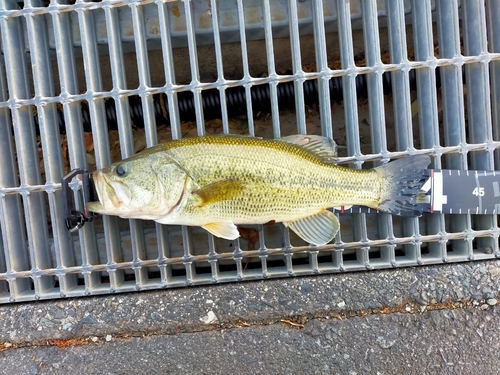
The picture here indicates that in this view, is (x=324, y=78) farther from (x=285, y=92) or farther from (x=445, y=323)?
(x=445, y=323)

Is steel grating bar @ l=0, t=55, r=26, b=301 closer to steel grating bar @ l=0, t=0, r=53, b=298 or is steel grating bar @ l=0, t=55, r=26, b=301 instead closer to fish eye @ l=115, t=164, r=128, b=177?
steel grating bar @ l=0, t=0, r=53, b=298

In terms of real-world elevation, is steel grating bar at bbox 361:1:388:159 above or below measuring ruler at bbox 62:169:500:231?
above

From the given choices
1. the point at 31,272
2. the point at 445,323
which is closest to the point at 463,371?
the point at 445,323

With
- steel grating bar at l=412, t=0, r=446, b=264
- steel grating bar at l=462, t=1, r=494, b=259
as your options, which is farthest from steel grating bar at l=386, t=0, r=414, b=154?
steel grating bar at l=462, t=1, r=494, b=259

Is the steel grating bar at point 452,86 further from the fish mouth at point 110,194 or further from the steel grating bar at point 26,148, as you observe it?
the steel grating bar at point 26,148

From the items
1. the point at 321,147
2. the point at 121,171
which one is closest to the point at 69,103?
the point at 121,171

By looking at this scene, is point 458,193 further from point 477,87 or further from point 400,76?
point 400,76

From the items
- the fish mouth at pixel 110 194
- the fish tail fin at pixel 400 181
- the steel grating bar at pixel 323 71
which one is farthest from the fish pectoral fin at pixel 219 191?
the fish tail fin at pixel 400 181
